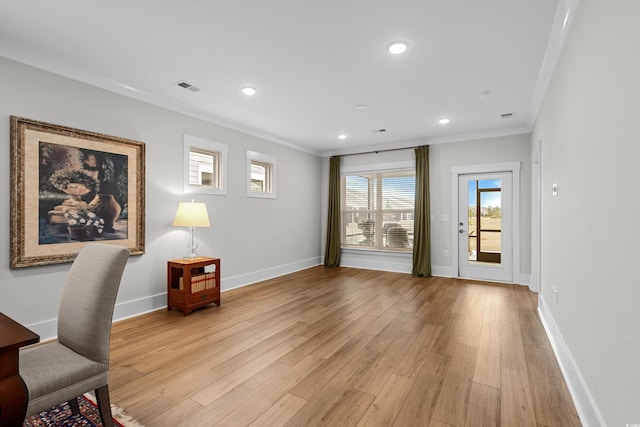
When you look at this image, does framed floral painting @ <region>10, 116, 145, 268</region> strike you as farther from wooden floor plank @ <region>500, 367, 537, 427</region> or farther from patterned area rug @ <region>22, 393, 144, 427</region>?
wooden floor plank @ <region>500, 367, 537, 427</region>

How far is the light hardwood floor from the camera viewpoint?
1853mm

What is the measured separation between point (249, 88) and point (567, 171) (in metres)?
3.20

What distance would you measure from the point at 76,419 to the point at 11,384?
916 mm

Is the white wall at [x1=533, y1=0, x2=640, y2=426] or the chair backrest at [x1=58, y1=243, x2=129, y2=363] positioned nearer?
the white wall at [x1=533, y1=0, x2=640, y2=426]

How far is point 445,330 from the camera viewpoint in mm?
3170

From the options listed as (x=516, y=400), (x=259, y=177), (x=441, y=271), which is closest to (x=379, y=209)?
(x=441, y=271)

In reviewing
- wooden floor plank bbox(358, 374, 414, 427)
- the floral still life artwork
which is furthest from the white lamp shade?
wooden floor plank bbox(358, 374, 414, 427)

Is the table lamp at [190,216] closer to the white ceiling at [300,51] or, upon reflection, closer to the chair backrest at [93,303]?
the white ceiling at [300,51]

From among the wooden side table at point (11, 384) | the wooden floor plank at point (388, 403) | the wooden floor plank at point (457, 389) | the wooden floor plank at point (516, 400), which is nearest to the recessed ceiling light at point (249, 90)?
the wooden side table at point (11, 384)

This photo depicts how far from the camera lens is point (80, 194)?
10.4 feet

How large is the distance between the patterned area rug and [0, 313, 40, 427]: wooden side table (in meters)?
0.72

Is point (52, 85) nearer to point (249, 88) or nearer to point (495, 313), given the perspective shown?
point (249, 88)

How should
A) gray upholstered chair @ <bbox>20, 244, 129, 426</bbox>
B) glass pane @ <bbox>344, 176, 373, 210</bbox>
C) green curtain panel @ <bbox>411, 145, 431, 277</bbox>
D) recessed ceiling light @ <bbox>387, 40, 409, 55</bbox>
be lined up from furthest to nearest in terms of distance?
glass pane @ <bbox>344, 176, 373, 210</bbox>, green curtain panel @ <bbox>411, 145, 431, 277</bbox>, recessed ceiling light @ <bbox>387, 40, 409, 55</bbox>, gray upholstered chair @ <bbox>20, 244, 129, 426</bbox>

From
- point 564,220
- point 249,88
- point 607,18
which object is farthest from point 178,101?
point 564,220
